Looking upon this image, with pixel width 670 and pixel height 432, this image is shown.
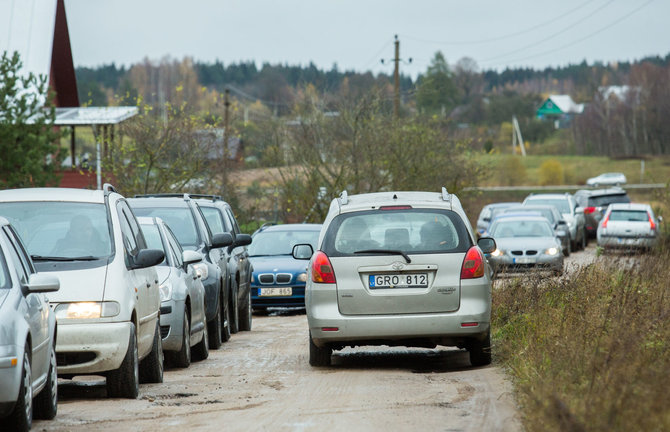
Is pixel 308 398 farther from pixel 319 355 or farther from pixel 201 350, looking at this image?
pixel 201 350

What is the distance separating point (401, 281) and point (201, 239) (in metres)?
5.10

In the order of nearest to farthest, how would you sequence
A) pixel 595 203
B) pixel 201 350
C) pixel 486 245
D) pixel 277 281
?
pixel 486 245
pixel 201 350
pixel 277 281
pixel 595 203

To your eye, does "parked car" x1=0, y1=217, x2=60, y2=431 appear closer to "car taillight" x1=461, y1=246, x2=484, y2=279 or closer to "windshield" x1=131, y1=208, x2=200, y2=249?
"car taillight" x1=461, y1=246, x2=484, y2=279

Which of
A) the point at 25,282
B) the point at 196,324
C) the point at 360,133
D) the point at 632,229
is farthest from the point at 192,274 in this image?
the point at 632,229

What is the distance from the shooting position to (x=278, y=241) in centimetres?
2306

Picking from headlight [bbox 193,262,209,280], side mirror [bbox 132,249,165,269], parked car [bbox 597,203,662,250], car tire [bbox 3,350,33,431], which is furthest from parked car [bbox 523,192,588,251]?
car tire [bbox 3,350,33,431]

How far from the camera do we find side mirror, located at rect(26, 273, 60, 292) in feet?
24.9

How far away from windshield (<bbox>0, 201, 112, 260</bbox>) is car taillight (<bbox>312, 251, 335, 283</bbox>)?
2.22 meters

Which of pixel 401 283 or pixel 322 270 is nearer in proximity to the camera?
pixel 401 283

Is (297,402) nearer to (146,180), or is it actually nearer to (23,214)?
(23,214)

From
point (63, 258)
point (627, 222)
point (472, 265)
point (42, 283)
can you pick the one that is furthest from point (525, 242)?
point (42, 283)

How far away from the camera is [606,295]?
13031mm

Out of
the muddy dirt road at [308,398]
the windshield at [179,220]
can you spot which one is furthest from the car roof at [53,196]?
the windshield at [179,220]

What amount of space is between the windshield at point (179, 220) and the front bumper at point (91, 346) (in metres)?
6.35
